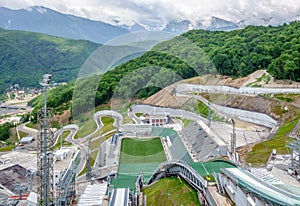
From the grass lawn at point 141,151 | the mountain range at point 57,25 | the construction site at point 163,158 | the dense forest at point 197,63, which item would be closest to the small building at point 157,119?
the construction site at point 163,158

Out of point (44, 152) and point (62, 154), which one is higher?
point (44, 152)

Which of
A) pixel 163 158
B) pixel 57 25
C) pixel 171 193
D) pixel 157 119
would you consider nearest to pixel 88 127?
pixel 163 158

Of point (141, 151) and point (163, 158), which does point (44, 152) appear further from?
point (141, 151)

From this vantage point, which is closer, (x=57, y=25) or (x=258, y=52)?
(x=258, y=52)

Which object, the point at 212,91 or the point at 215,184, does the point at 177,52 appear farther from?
the point at 215,184

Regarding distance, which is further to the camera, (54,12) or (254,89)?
(54,12)

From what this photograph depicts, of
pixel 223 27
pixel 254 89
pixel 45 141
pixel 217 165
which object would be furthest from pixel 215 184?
pixel 223 27
